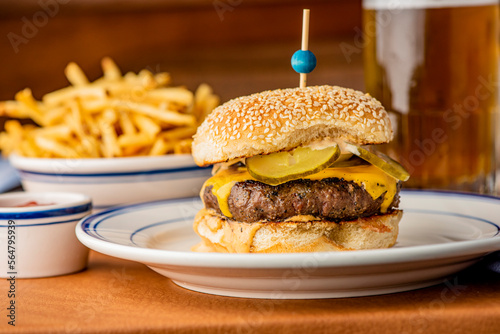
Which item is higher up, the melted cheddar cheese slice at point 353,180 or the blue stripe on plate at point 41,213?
the melted cheddar cheese slice at point 353,180

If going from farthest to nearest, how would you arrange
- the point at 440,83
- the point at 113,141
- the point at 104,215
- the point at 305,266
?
the point at 440,83, the point at 113,141, the point at 104,215, the point at 305,266

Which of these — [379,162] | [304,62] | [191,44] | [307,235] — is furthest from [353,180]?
[191,44]

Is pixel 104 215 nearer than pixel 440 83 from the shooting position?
Yes

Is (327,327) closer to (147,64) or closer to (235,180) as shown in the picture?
(235,180)

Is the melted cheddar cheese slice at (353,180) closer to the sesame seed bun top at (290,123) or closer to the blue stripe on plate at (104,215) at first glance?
the sesame seed bun top at (290,123)

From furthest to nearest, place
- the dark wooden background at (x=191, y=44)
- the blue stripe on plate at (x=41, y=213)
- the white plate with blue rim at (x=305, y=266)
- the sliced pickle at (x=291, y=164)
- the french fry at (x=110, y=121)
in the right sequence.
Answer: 1. the dark wooden background at (x=191, y=44)
2. the french fry at (x=110, y=121)
3. the blue stripe on plate at (x=41, y=213)
4. the sliced pickle at (x=291, y=164)
5. the white plate with blue rim at (x=305, y=266)

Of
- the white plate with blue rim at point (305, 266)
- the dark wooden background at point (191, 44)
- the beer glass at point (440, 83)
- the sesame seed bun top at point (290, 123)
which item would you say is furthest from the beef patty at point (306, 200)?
the dark wooden background at point (191, 44)

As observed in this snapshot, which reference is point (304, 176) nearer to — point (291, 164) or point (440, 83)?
point (291, 164)

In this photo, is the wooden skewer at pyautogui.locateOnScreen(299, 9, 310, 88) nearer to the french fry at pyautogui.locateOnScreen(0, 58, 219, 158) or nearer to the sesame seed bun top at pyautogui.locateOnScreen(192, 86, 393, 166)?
the sesame seed bun top at pyautogui.locateOnScreen(192, 86, 393, 166)
